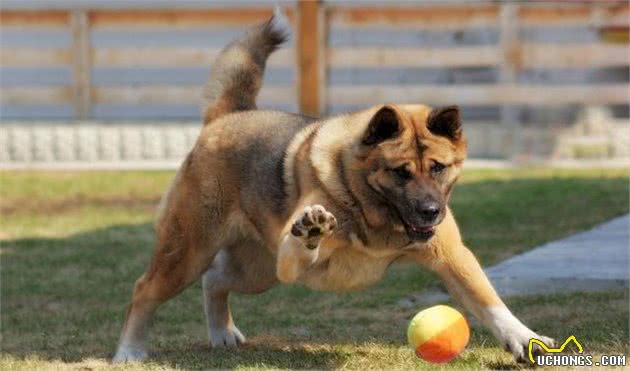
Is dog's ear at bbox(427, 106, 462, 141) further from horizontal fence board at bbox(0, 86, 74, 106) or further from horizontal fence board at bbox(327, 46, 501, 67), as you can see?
horizontal fence board at bbox(0, 86, 74, 106)

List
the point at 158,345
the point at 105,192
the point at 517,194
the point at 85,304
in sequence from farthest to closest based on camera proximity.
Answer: the point at 105,192
the point at 517,194
the point at 85,304
the point at 158,345

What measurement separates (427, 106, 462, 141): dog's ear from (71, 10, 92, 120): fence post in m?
12.4

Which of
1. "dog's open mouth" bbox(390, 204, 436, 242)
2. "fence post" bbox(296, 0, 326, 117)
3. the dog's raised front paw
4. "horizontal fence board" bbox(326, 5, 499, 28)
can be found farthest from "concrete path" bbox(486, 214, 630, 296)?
"fence post" bbox(296, 0, 326, 117)

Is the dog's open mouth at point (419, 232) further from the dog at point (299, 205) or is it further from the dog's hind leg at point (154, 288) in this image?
the dog's hind leg at point (154, 288)

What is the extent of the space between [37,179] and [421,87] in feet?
15.6

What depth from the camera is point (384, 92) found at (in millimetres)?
17344

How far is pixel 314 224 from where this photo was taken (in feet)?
19.7

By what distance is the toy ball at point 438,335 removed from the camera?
6145 mm

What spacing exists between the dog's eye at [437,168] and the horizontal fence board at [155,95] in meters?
11.4

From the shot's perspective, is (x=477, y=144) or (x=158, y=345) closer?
(x=158, y=345)

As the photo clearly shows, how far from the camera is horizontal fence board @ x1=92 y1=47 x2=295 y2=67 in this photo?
1775 cm

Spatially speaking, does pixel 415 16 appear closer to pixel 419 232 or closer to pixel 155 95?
pixel 155 95

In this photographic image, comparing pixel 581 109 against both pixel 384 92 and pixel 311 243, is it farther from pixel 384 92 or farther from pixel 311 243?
pixel 311 243

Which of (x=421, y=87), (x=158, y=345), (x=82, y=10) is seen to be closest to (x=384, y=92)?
(x=421, y=87)
